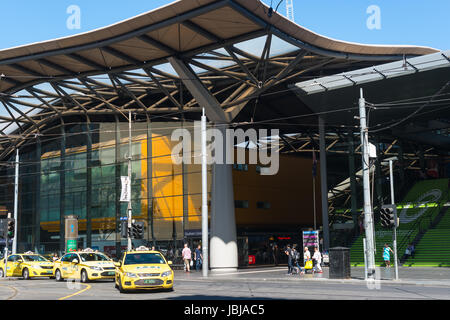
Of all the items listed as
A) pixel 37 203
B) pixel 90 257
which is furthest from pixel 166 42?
pixel 37 203

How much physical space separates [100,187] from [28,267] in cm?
1587

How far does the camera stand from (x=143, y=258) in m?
20.6

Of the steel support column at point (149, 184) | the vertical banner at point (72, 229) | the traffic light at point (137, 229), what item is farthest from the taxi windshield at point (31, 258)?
the vertical banner at point (72, 229)

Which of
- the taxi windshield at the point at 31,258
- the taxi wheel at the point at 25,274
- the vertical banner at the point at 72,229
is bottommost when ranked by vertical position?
the taxi wheel at the point at 25,274

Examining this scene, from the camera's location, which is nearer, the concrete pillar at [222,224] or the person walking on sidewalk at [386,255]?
the person walking on sidewalk at [386,255]

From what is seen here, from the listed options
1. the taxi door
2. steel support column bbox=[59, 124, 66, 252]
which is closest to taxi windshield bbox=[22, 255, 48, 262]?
the taxi door

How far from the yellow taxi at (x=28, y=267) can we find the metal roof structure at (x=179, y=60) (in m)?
11.9

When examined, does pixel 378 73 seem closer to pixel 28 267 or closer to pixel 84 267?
pixel 84 267

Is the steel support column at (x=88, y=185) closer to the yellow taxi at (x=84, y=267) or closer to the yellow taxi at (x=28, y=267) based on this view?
the yellow taxi at (x=28, y=267)

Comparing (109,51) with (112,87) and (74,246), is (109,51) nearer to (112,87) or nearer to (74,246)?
(112,87)

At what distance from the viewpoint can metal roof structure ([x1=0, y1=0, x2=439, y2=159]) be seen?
29.7 meters

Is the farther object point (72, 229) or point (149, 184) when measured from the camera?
point (72, 229)

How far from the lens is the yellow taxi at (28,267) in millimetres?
31297

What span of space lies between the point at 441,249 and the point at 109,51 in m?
25.4
